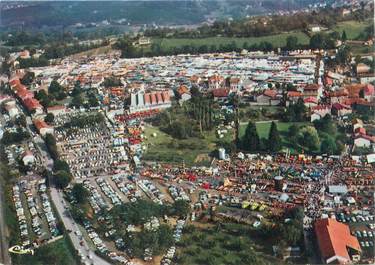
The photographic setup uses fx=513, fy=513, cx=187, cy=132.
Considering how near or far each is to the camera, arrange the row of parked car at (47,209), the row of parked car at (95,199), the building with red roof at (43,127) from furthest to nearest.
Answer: the building with red roof at (43,127), the row of parked car at (95,199), the row of parked car at (47,209)

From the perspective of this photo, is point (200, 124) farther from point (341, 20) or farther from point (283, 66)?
point (341, 20)

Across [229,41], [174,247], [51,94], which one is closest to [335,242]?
[174,247]

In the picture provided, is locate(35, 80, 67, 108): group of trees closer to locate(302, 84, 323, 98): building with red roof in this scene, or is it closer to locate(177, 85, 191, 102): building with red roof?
locate(177, 85, 191, 102): building with red roof

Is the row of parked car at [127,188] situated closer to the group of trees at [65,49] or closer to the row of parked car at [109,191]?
the row of parked car at [109,191]

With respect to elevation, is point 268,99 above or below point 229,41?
below

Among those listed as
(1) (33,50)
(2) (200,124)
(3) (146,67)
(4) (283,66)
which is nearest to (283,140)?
(2) (200,124)

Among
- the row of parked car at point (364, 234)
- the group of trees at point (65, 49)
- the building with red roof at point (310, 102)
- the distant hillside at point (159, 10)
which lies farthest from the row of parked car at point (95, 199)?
the distant hillside at point (159, 10)

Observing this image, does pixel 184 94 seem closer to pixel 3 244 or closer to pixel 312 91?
pixel 312 91
